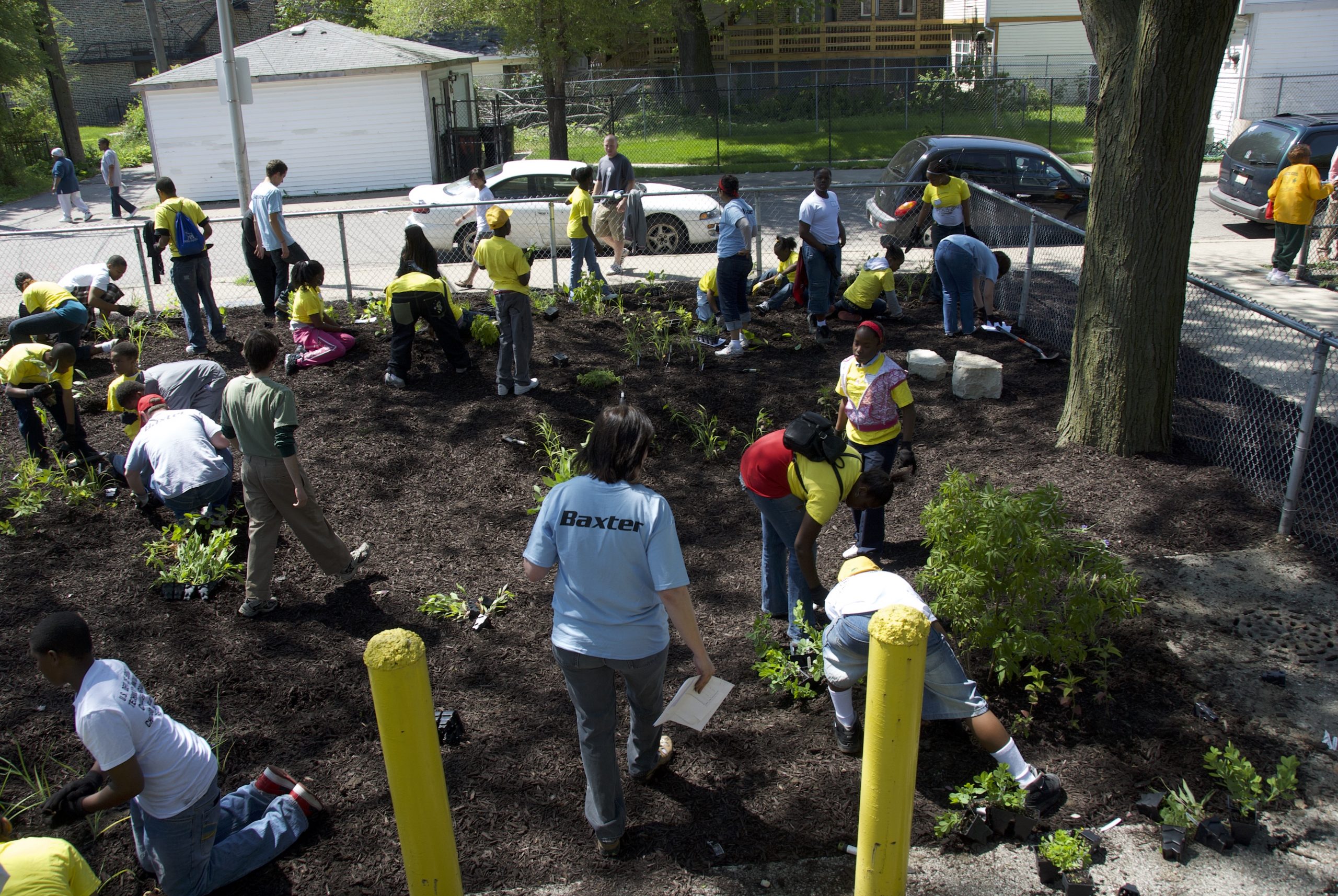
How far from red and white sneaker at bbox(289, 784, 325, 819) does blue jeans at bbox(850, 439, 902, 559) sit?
3.41m

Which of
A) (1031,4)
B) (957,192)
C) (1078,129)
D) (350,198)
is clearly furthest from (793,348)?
(1031,4)

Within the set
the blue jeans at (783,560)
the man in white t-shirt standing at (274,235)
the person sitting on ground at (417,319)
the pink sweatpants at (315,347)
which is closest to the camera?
the blue jeans at (783,560)

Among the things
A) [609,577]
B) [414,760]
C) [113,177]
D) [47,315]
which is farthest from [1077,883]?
[113,177]

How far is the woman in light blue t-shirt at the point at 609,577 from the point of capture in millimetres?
3369

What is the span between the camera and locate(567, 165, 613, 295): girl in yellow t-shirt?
35.7 feet

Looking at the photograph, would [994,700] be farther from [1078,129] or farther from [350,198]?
[1078,129]

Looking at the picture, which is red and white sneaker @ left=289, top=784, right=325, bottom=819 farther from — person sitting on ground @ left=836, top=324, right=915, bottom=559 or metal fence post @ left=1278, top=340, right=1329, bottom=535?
metal fence post @ left=1278, top=340, right=1329, bottom=535

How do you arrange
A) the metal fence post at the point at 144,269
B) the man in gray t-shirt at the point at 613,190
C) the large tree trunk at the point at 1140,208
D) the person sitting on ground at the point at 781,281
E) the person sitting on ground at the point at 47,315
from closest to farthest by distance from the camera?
1. the large tree trunk at the point at 1140,208
2. the person sitting on ground at the point at 47,315
3. the metal fence post at the point at 144,269
4. the person sitting on ground at the point at 781,281
5. the man in gray t-shirt at the point at 613,190

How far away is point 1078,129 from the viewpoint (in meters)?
23.8

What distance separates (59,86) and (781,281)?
24.9 meters

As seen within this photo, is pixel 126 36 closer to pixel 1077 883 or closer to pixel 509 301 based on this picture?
pixel 509 301

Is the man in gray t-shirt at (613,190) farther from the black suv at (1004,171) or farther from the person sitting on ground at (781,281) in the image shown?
the black suv at (1004,171)

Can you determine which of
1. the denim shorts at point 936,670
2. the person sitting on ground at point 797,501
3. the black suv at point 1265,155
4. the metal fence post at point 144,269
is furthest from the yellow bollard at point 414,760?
the black suv at point 1265,155

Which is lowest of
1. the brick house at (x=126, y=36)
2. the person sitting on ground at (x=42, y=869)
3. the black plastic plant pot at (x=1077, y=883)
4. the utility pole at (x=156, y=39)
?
the black plastic plant pot at (x=1077, y=883)
